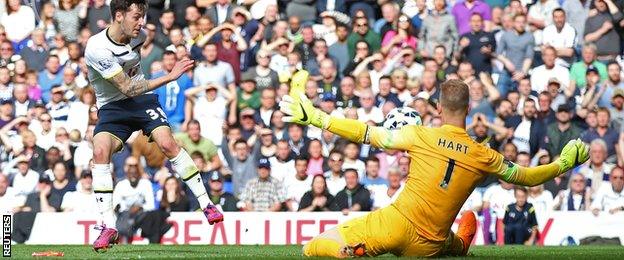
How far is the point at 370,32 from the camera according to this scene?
2459 cm

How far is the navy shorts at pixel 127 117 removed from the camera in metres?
14.2

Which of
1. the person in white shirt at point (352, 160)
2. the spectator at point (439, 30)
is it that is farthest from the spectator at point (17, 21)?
the person in white shirt at point (352, 160)

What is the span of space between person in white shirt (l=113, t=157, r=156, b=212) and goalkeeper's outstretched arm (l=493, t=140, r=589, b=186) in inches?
372

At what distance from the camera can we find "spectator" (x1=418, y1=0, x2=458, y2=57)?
953 inches

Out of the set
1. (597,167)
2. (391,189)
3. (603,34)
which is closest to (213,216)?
(391,189)

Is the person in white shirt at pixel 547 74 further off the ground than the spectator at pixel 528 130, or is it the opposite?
the person in white shirt at pixel 547 74

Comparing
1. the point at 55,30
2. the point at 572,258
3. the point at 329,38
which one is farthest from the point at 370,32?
the point at 572,258

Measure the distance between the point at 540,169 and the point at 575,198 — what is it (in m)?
8.71

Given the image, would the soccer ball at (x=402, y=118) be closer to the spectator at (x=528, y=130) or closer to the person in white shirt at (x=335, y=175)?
the person in white shirt at (x=335, y=175)

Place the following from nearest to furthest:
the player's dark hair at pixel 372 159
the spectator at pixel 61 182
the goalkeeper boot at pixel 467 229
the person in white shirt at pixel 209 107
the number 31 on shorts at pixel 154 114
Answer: the goalkeeper boot at pixel 467 229 → the number 31 on shorts at pixel 154 114 → the player's dark hair at pixel 372 159 → the spectator at pixel 61 182 → the person in white shirt at pixel 209 107

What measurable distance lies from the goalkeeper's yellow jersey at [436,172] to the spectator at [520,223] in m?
7.37

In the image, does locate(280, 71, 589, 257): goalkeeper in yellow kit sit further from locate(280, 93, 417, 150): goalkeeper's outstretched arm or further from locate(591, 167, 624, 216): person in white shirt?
locate(591, 167, 624, 216): person in white shirt

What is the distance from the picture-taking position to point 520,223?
19.2 meters

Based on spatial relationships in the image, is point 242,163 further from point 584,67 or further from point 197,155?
point 584,67
